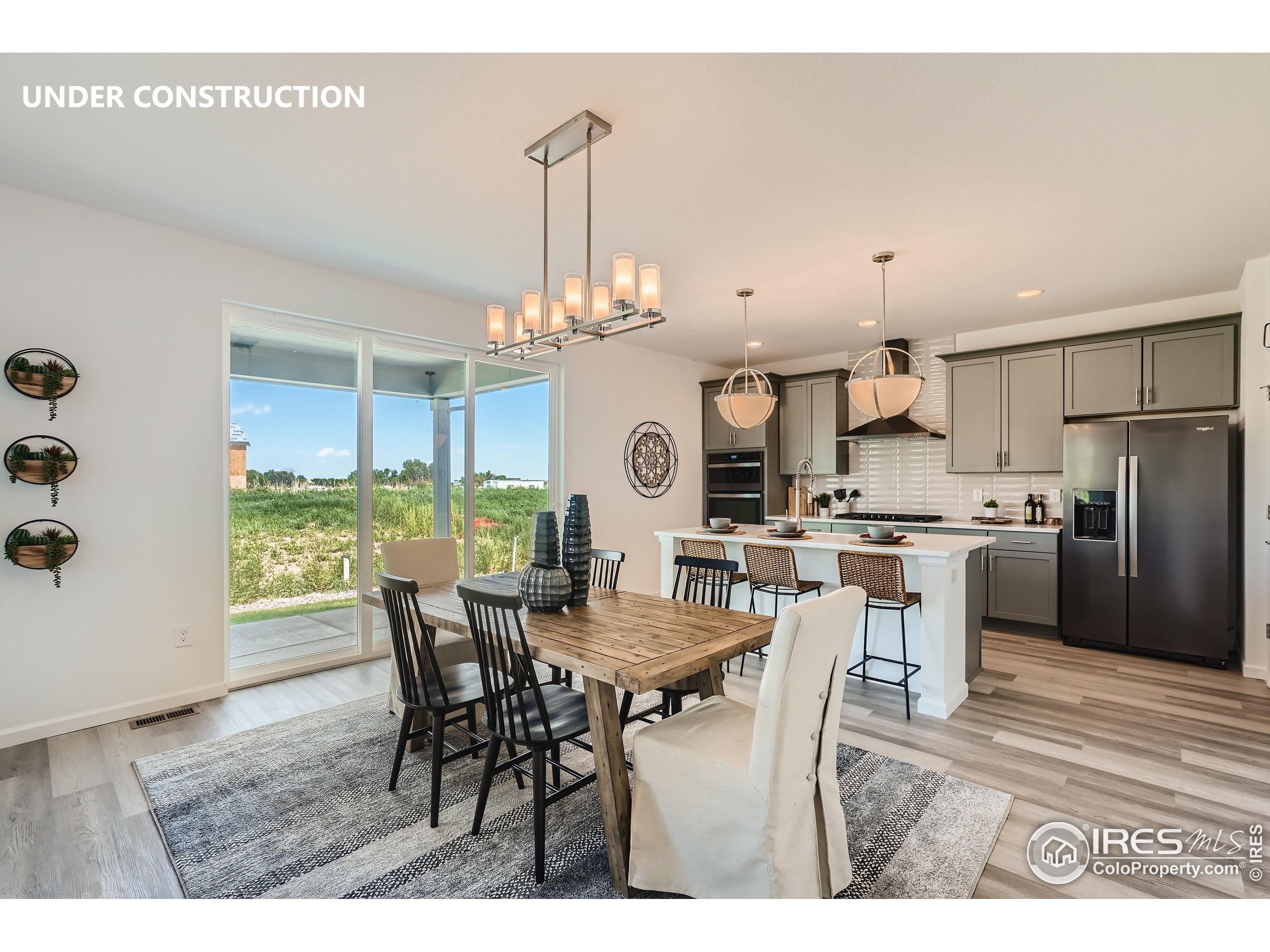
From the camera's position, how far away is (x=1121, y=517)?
4.32m

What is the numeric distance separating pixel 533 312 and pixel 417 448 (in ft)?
7.27

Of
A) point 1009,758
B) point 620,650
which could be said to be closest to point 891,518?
point 1009,758

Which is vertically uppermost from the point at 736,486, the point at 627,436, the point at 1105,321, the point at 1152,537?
the point at 1105,321

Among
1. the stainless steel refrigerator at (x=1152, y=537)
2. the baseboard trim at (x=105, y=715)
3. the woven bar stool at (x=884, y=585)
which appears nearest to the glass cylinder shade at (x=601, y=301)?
the woven bar stool at (x=884, y=585)

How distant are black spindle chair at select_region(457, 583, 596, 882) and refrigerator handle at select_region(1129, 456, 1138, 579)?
166 inches

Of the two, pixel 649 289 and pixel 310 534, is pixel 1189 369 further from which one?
pixel 310 534

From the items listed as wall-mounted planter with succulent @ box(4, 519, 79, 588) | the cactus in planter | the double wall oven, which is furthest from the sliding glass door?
the double wall oven

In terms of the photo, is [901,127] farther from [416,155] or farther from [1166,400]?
[1166,400]

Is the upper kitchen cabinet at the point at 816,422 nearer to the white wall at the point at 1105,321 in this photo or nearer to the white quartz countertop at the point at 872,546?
the white wall at the point at 1105,321

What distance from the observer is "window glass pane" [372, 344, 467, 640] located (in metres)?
4.32

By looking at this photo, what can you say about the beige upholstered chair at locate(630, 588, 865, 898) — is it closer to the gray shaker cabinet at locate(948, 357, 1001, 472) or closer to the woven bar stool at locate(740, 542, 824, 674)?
the woven bar stool at locate(740, 542, 824, 674)

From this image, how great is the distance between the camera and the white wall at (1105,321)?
438cm
